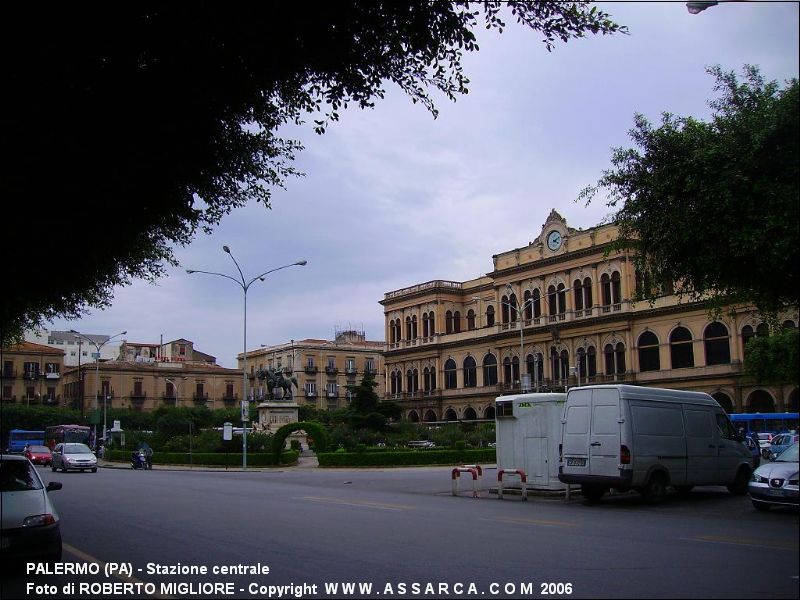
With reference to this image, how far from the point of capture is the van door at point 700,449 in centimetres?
1691

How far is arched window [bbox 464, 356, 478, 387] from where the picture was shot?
3231 inches

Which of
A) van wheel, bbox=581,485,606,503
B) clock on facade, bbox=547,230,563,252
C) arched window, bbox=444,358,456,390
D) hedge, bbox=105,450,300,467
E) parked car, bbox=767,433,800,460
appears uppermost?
clock on facade, bbox=547,230,563,252

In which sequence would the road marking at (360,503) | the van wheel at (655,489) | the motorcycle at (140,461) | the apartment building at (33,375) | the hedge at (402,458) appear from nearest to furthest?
1. the van wheel at (655,489)
2. the road marking at (360,503)
3. the hedge at (402,458)
4. the motorcycle at (140,461)
5. the apartment building at (33,375)

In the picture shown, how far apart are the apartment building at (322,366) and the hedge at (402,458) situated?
2424 inches

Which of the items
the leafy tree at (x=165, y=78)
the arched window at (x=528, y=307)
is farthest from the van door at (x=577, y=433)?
the arched window at (x=528, y=307)

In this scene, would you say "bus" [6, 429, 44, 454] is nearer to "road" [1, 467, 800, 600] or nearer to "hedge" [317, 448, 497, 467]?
"hedge" [317, 448, 497, 467]

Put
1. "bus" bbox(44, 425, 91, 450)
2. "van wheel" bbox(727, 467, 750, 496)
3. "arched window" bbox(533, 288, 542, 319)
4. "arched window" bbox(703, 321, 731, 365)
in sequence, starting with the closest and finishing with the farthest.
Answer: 1. "van wheel" bbox(727, 467, 750, 496)
2. "arched window" bbox(703, 321, 731, 365)
3. "bus" bbox(44, 425, 91, 450)
4. "arched window" bbox(533, 288, 542, 319)

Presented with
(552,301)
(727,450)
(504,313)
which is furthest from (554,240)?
(727,450)

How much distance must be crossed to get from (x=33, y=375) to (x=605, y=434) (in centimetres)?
6444

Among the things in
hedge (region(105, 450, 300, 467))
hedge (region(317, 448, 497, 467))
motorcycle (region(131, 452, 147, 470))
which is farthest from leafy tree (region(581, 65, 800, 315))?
motorcycle (region(131, 452, 147, 470))

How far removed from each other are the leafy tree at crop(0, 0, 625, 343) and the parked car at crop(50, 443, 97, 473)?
33.1m

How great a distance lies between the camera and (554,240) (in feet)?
240

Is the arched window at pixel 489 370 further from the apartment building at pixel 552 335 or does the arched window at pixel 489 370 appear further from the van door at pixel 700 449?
the van door at pixel 700 449

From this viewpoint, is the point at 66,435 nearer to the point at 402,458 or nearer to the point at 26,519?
the point at 402,458
